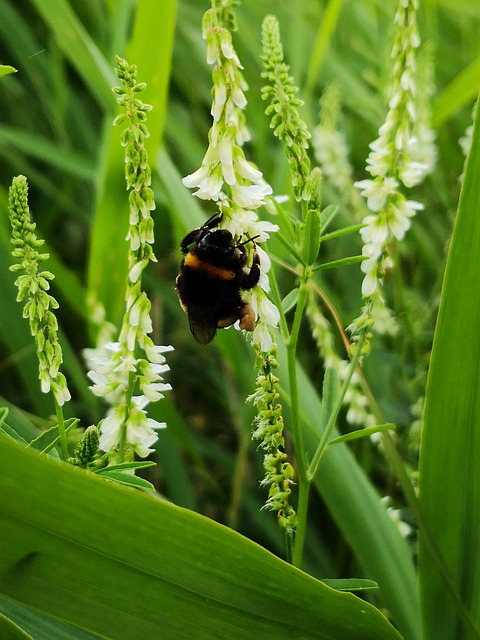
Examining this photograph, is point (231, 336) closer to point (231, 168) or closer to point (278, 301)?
point (278, 301)

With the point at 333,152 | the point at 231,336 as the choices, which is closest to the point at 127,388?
the point at 231,336

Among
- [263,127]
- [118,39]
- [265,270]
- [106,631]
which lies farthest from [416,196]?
[106,631]

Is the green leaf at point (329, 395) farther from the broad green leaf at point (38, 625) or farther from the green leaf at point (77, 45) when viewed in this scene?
the green leaf at point (77, 45)

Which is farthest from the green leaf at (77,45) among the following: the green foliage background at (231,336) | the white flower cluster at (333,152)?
the white flower cluster at (333,152)

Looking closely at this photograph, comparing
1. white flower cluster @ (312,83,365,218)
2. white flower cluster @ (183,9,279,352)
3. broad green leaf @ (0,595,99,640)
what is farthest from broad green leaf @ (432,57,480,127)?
broad green leaf @ (0,595,99,640)

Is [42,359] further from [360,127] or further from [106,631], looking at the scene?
[360,127]

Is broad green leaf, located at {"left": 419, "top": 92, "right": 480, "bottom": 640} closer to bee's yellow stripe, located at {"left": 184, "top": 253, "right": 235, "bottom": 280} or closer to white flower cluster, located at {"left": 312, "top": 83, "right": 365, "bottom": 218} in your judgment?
bee's yellow stripe, located at {"left": 184, "top": 253, "right": 235, "bottom": 280}
